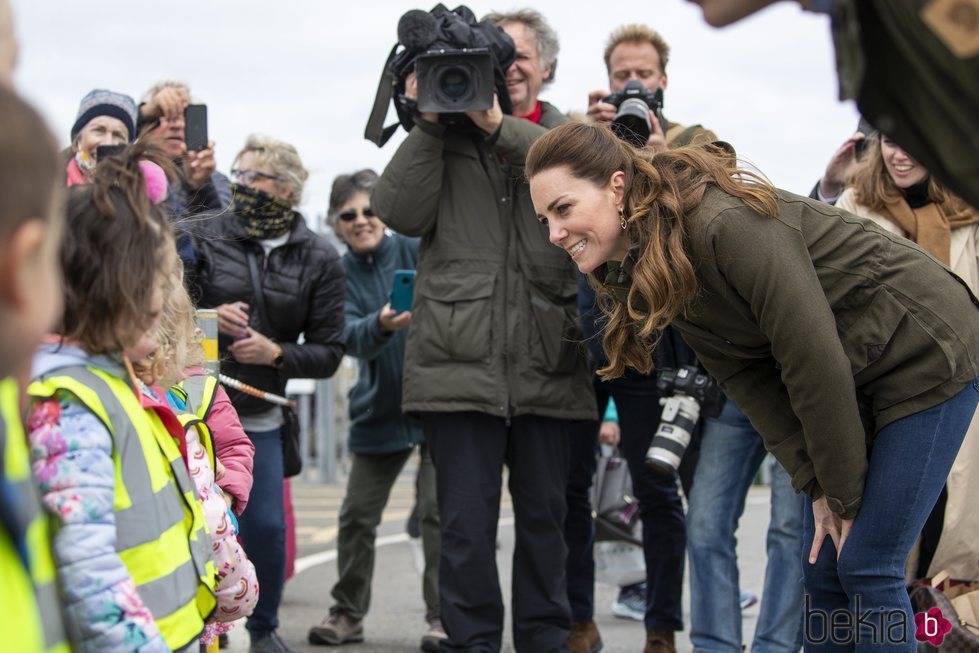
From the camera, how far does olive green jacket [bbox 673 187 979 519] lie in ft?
10.4

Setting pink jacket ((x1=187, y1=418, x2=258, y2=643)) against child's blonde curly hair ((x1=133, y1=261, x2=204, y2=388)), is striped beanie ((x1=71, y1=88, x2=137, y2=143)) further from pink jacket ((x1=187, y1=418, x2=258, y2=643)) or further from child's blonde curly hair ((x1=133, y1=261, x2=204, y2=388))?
pink jacket ((x1=187, y1=418, x2=258, y2=643))

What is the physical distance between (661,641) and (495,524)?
1002 millimetres

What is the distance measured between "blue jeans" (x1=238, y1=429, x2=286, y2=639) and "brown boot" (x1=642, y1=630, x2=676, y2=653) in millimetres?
1501

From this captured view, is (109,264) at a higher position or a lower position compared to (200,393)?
higher

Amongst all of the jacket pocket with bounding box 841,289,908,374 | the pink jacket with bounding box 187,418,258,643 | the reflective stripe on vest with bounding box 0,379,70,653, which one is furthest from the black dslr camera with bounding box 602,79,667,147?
the reflective stripe on vest with bounding box 0,379,70,653

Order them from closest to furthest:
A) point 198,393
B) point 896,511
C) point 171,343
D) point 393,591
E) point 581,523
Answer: point 171,343 → point 896,511 → point 198,393 → point 581,523 → point 393,591

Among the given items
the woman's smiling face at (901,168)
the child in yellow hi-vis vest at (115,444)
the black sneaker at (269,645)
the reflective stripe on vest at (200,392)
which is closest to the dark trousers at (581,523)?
the black sneaker at (269,645)

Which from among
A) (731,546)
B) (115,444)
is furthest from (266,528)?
(115,444)

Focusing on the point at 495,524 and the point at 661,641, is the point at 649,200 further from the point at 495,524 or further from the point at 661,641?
the point at 661,641

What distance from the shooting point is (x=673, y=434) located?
453cm

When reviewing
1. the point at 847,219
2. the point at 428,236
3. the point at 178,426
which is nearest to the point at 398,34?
the point at 428,236

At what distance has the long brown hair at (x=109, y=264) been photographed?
2.28 m

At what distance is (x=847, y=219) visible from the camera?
11.2 feet

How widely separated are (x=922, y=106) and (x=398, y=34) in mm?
3315
